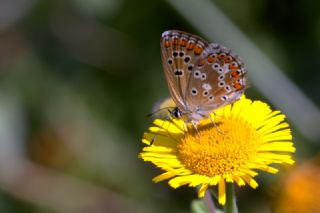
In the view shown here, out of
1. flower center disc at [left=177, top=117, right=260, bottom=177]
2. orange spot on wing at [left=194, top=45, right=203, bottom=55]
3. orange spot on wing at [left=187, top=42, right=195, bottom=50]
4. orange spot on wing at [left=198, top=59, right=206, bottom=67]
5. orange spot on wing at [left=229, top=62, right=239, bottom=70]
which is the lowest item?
flower center disc at [left=177, top=117, right=260, bottom=177]

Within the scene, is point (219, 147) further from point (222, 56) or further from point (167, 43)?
point (167, 43)

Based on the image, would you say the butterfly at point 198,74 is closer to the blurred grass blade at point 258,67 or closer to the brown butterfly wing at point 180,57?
the brown butterfly wing at point 180,57

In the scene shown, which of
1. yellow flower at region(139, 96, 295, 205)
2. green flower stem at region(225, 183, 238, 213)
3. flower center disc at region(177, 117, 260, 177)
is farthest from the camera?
flower center disc at region(177, 117, 260, 177)

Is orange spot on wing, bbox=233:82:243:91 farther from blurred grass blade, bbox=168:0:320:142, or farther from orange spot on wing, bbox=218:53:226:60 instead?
blurred grass blade, bbox=168:0:320:142

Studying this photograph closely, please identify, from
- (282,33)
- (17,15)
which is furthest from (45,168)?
(282,33)

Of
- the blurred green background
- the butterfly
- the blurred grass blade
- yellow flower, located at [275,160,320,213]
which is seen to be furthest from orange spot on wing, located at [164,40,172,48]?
the blurred green background

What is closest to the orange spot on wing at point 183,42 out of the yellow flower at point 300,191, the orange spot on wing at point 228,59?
the orange spot on wing at point 228,59

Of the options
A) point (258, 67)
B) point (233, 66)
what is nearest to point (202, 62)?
point (233, 66)
